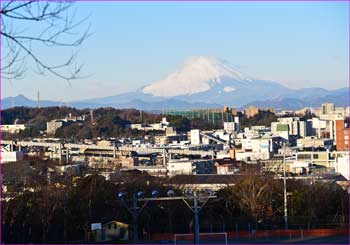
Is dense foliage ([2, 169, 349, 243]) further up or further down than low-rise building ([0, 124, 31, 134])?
further down

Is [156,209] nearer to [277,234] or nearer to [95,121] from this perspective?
[277,234]

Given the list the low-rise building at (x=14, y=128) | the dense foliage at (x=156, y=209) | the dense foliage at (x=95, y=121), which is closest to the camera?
the dense foliage at (x=156, y=209)

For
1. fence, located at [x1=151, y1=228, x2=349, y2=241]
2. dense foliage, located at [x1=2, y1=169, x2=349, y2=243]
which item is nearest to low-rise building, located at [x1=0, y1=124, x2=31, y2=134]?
dense foliage, located at [x1=2, y1=169, x2=349, y2=243]

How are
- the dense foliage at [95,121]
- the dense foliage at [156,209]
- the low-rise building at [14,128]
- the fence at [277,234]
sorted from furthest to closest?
1. the dense foliage at [95,121]
2. the low-rise building at [14,128]
3. the fence at [277,234]
4. the dense foliage at [156,209]

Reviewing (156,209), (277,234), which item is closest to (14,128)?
(156,209)

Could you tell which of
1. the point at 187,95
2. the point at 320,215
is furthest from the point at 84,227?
the point at 187,95

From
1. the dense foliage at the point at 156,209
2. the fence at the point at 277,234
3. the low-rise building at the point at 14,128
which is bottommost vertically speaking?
the fence at the point at 277,234

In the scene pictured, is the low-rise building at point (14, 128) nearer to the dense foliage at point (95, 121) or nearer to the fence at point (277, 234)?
the dense foliage at point (95, 121)

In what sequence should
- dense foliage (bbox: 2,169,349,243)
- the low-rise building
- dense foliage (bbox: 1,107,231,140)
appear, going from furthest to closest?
dense foliage (bbox: 1,107,231,140) → the low-rise building → dense foliage (bbox: 2,169,349,243)

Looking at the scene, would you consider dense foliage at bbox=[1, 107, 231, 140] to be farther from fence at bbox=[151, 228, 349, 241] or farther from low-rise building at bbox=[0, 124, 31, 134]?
fence at bbox=[151, 228, 349, 241]

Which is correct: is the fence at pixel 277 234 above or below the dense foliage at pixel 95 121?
below

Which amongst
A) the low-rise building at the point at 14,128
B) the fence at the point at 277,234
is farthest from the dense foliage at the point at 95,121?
the fence at the point at 277,234
